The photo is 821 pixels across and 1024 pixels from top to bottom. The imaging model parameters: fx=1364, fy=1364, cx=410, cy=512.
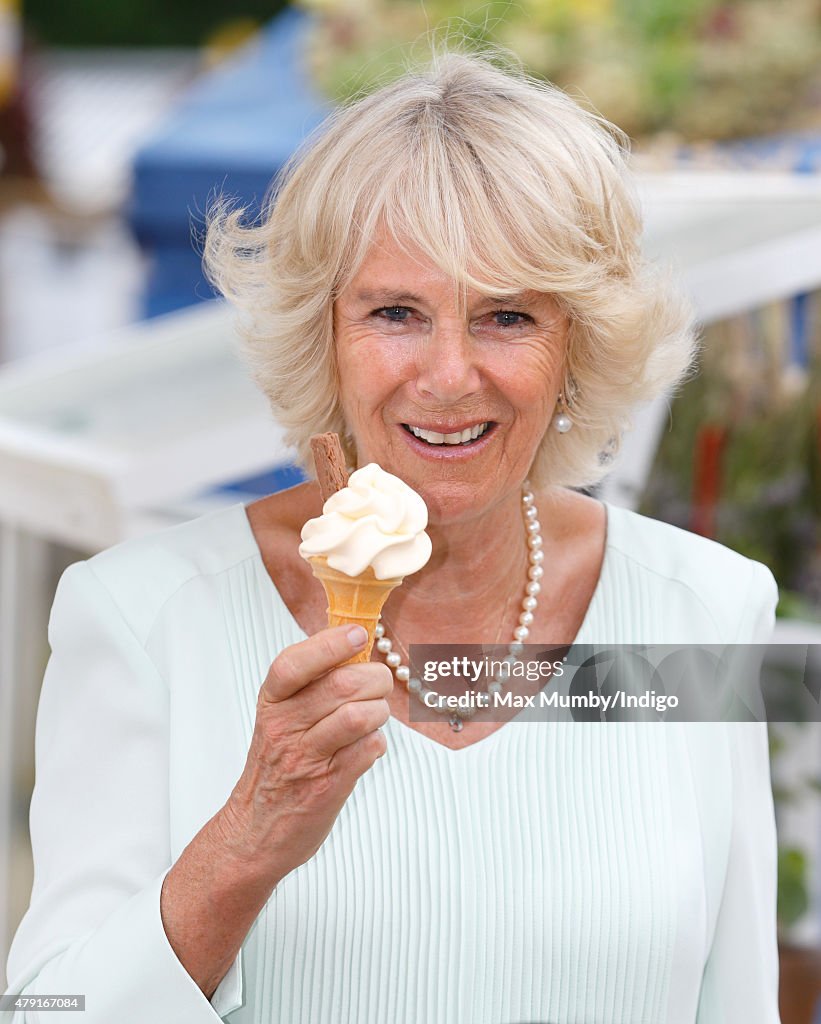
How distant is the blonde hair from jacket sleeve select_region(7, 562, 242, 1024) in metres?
0.34

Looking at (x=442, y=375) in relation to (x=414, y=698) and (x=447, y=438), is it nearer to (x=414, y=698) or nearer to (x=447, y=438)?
(x=447, y=438)

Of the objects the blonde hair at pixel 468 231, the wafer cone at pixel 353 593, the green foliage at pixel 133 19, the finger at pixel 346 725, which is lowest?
the finger at pixel 346 725

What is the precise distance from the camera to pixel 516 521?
1.63 meters

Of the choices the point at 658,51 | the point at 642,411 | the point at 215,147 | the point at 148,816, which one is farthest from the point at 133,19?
the point at 148,816

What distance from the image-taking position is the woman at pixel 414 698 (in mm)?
1341

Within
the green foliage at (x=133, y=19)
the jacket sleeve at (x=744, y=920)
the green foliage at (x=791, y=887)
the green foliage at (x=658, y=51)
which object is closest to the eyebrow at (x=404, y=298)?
the jacket sleeve at (x=744, y=920)

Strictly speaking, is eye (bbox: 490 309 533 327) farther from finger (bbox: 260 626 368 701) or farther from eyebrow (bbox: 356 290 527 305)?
finger (bbox: 260 626 368 701)

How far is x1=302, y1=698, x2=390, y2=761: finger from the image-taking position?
105cm

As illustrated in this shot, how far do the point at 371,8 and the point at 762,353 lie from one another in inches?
97.6

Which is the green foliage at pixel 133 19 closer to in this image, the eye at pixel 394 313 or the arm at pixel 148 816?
the eye at pixel 394 313

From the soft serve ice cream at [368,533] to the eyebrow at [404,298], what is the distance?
27 cm

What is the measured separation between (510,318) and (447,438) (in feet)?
0.46

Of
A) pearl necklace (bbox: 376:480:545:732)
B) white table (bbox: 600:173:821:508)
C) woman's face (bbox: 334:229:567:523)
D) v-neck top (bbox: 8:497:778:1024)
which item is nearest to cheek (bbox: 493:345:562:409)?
woman's face (bbox: 334:229:567:523)

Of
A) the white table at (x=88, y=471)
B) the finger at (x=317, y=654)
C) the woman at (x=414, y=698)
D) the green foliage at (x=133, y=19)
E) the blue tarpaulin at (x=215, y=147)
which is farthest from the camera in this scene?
the green foliage at (x=133, y=19)
